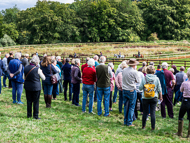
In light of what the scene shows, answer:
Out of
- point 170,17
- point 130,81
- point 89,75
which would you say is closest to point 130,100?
point 130,81

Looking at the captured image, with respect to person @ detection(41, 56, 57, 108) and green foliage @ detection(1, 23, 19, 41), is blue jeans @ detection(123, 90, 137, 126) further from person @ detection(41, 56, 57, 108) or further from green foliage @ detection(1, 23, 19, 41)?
green foliage @ detection(1, 23, 19, 41)

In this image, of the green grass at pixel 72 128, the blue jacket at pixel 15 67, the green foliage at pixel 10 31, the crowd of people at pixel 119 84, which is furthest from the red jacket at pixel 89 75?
the green foliage at pixel 10 31

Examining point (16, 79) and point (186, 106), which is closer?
point (186, 106)

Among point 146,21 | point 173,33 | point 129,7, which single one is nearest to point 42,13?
point 129,7

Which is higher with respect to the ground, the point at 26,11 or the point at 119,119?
the point at 26,11

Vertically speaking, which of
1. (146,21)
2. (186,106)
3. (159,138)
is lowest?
(159,138)

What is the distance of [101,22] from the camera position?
6788 centimetres

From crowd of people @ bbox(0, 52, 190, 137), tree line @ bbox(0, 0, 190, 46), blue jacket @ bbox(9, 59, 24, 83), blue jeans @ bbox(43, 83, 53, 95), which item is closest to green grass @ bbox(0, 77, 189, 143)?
crowd of people @ bbox(0, 52, 190, 137)

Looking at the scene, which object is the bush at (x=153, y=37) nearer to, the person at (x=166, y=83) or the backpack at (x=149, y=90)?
the person at (x=166, y=83)

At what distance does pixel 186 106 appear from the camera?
5.67m

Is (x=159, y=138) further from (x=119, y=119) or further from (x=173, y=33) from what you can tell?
(x=173, y=33)

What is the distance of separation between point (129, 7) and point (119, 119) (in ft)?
222

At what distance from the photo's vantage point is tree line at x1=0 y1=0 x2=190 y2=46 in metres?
63.7

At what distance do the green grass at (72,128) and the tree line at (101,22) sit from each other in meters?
58.3
